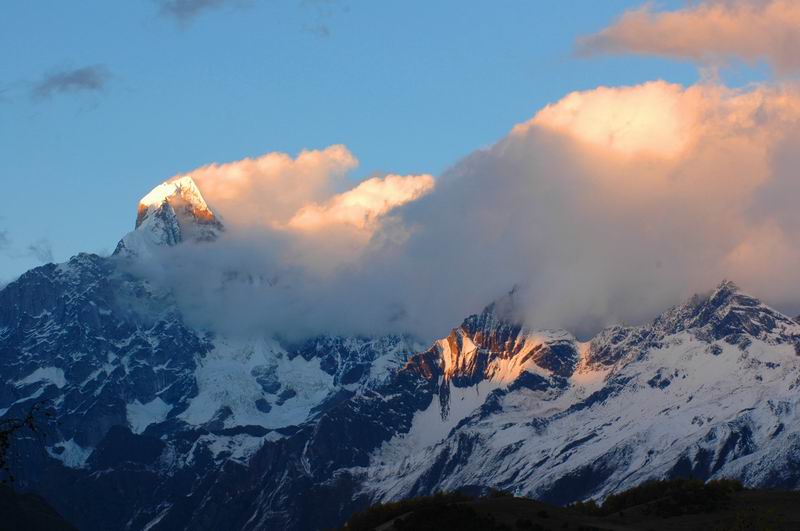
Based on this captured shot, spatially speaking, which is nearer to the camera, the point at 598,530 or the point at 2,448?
the point at 2,448

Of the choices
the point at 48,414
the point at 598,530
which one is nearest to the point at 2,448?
the point at 48,414

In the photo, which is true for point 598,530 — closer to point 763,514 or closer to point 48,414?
point 763,514

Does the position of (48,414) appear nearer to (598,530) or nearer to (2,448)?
(2,448)

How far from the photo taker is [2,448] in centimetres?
10781

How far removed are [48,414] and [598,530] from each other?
10210 cm

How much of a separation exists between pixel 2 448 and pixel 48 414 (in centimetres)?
456

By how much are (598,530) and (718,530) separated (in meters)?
13.8

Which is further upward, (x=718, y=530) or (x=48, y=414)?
(x=48, y=414)

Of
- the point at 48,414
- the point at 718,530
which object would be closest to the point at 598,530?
the point at 718,530

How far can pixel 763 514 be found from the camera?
648ft

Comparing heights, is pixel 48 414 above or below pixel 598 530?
above

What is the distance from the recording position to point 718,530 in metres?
198

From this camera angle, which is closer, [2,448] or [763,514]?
[2,448]

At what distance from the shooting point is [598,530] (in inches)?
7869
